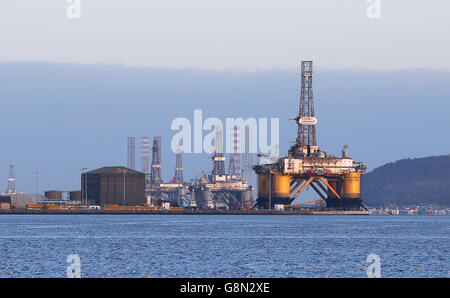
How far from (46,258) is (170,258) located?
11.2 m

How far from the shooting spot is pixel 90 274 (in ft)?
206

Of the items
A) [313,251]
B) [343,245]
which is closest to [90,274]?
[313,251]

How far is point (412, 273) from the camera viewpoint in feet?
216

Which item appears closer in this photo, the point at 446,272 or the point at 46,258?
the point at 446,272
